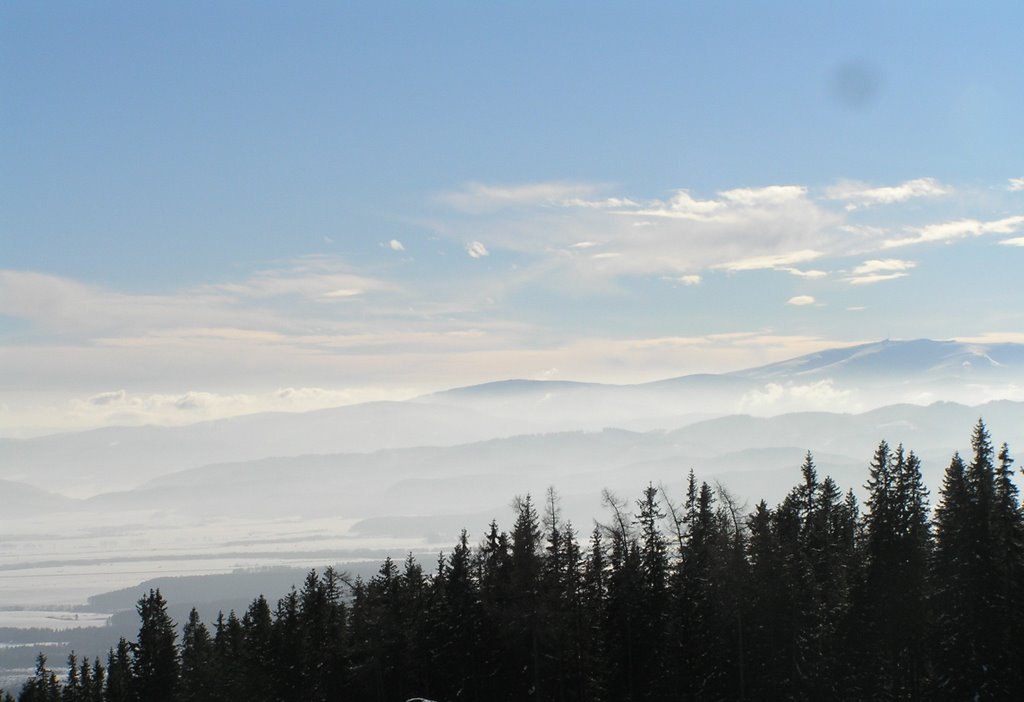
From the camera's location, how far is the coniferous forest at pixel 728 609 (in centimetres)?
4978

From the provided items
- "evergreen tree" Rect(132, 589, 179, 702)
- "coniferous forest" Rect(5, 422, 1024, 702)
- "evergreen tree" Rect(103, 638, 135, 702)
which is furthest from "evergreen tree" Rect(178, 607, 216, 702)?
"coniferous forest" Rect(5, 422, 1024, 702)

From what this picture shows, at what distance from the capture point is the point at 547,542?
188ft

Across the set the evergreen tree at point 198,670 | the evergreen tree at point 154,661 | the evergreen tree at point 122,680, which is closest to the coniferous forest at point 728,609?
the evergreen tree at point 198,670

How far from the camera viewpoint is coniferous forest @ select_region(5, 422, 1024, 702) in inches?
1960

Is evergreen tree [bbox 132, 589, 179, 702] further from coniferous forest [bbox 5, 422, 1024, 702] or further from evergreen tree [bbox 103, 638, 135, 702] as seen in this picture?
coniferous forest [bbox 5, 422, 1024, 702]

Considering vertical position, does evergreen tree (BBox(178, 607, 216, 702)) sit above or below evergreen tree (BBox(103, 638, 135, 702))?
above

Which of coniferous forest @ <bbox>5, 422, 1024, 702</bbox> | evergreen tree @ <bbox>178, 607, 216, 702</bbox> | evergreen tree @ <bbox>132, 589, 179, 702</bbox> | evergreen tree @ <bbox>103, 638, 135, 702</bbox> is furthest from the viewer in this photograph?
evergreen tree @ <bbox>103, 638, 135, 702</bbox>

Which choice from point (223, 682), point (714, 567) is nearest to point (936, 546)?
point (714, 567)

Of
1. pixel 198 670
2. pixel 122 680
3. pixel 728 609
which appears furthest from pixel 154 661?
pixel 728 609

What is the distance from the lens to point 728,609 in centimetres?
5206

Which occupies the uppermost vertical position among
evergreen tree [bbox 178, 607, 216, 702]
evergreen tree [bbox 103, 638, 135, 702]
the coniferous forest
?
the coniferous forest

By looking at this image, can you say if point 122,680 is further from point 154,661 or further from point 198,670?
point 198,670

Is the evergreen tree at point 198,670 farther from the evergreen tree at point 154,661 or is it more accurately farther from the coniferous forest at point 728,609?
the coniferous forest at point 728,609

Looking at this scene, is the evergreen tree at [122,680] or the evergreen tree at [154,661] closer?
the evergreen tree at [154,661]
